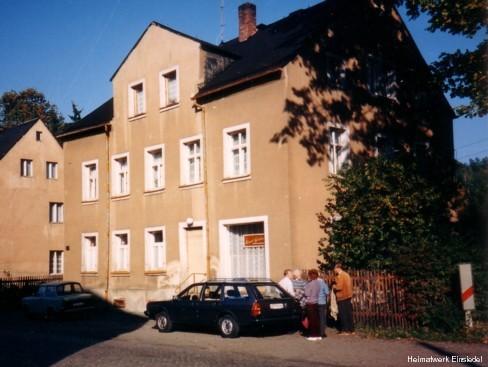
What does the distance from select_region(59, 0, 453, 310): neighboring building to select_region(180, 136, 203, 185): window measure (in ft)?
0.18

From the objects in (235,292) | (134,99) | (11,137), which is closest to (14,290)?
(134,99)

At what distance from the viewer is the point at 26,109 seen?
214 ft

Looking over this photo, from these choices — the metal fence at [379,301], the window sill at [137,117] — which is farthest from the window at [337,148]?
the window sill at [137,117]

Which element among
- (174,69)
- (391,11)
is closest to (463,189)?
(391,11)

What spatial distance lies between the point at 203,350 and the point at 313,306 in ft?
9.85

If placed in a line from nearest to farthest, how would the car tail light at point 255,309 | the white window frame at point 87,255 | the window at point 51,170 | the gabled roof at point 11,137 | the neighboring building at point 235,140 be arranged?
the car tail light at point 255,309
the neighboring building at point 235,140
the white window frame at point 87,255
the gabled roof at point 11,137
the window at point 51,170

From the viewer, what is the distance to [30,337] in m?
15.9

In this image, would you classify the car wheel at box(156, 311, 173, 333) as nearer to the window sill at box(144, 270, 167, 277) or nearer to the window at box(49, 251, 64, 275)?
the window sill at box(144, 270, 167, 277)

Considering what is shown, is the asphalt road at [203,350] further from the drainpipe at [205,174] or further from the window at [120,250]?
the window at [120,250]

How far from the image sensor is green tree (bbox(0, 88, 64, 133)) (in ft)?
214

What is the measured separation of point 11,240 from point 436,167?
28112 mm

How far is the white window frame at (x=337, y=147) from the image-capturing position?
19734mm

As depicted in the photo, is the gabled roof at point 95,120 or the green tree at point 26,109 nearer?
the gabled roof at point 95,120

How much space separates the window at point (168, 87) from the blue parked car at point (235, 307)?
9564mm
